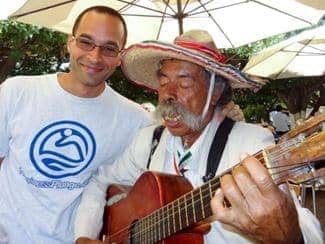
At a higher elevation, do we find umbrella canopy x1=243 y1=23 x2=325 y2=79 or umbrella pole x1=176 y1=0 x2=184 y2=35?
umbrella canopy x1=243 y1=23 x2=325 y2=79

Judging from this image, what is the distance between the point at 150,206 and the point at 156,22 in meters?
4.34

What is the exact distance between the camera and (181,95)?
275cm

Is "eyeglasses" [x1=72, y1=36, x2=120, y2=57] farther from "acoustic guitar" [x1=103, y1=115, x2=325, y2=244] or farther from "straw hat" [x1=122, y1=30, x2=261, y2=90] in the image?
"acoustic guitar" [x1=103, y1=115, x2=325, y2=244]

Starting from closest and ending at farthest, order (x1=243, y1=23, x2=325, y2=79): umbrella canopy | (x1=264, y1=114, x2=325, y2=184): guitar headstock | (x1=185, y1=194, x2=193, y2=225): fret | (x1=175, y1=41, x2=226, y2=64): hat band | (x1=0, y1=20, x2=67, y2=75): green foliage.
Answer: (x1=264, y1=114, x2=325, y2=184): guitar headstock, (x1=185, y1=194, x2=193, y2=225): fret, (x1=175, y1=41, x2=226, y2=64): hat band, (x1=0, y1=20, x2=67, y2=75): green foliage, (x1=243, y1=23, x2=325, y2=79): umbrella canopy

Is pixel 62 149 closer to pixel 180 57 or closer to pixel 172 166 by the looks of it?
pixel 172 166

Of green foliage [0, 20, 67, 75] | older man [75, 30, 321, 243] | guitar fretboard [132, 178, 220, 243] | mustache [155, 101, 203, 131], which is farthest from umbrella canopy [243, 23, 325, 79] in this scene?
guitar fretboard [132, 178, 220, 243]

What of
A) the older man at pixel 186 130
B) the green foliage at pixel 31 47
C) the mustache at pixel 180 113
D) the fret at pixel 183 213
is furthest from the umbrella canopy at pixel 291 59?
the fret at pixel 183 213

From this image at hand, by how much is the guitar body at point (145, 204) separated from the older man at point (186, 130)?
0.23 feet

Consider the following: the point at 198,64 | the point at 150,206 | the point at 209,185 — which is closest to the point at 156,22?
the point at 198,64

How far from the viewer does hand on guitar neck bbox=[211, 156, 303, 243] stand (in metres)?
1.53

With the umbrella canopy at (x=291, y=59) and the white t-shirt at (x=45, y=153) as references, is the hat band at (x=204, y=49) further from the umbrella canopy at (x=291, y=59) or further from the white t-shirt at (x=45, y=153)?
the umbrella canopy at (x=291, y=59)

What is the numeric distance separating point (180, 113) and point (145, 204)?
0.49 meters

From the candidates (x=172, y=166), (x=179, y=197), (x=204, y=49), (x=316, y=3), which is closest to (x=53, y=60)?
(x=316, y=3)

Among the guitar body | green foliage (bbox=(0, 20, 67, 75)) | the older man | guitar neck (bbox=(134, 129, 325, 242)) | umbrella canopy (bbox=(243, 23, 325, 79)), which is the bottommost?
guitar neck (bbox=(134, 129, 325, 242))
